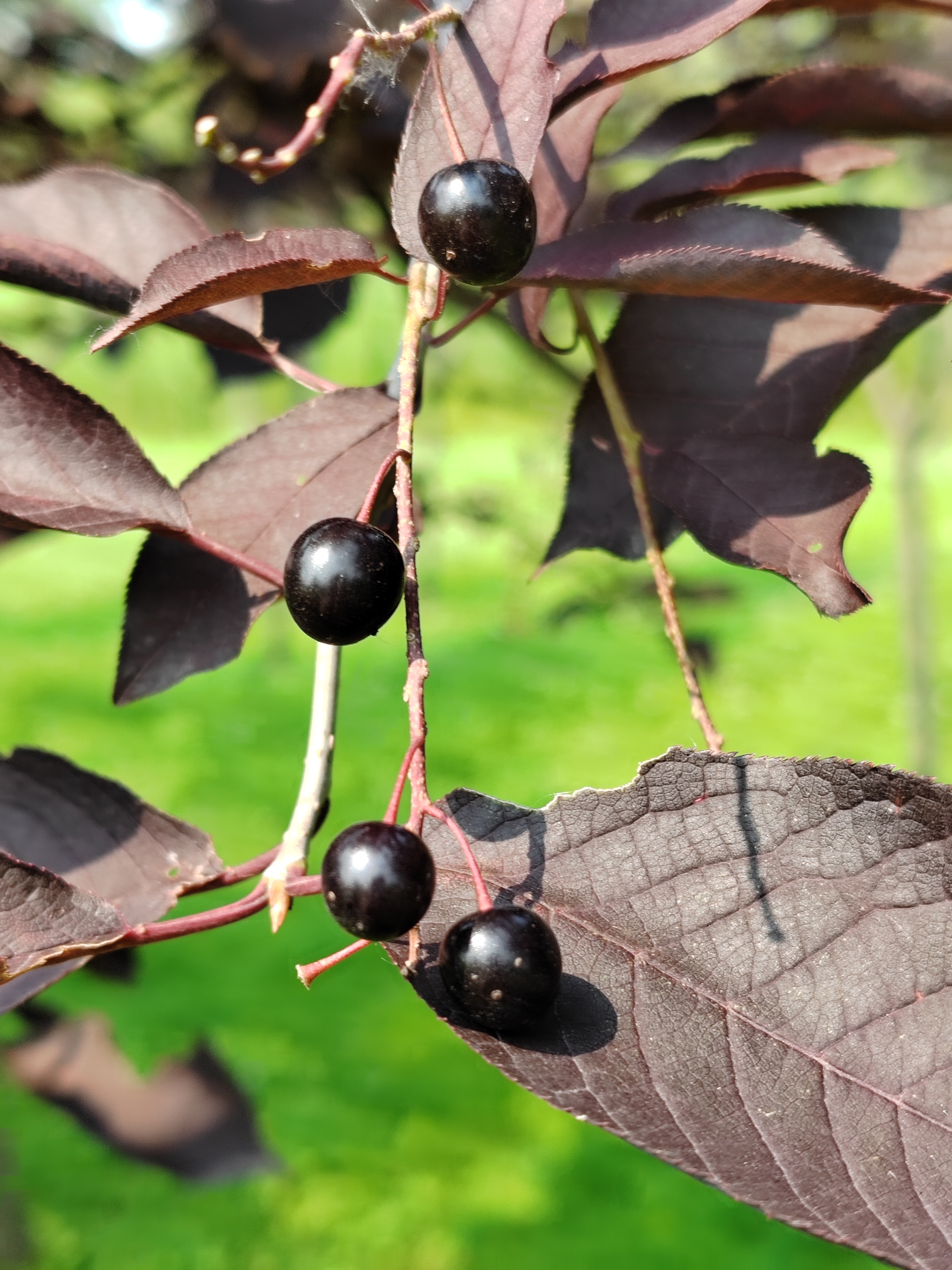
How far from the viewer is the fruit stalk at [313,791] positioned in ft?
1.54

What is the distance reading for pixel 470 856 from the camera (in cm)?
41

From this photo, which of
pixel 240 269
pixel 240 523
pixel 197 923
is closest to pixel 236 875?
pixel 197 923

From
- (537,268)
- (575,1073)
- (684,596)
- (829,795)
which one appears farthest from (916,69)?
(684,596)

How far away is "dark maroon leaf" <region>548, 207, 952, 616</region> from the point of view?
54 cm

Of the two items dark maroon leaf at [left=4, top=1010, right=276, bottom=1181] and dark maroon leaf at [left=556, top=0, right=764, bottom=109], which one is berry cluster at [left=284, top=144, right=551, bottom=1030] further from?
dark maroon leaf at [left=4, top=1010, right=276, bottom=1181]

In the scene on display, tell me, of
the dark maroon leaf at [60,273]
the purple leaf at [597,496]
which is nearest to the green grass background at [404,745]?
the purple leaf at [597,496]

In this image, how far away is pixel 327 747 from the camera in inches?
21.6

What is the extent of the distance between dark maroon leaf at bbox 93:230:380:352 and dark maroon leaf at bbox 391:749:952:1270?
8.4 inches

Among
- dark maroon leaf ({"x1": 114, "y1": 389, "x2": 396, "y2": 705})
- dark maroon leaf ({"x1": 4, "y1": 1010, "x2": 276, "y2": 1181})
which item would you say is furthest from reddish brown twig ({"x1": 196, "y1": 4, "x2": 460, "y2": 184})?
dark maroon leaf ({"x1": 4, "y1": 1010, "x2": 276, "y2": 1181})

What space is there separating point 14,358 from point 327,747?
0.73ft

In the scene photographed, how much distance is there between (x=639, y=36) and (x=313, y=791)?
37 cm

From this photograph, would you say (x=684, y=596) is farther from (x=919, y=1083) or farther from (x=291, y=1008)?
(x=291, y=1008)

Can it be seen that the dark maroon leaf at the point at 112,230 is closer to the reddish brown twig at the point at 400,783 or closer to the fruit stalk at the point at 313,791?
the fruit stalk at the point at 313,791

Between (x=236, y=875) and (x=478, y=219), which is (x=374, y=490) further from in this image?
(x=236, y=875)
